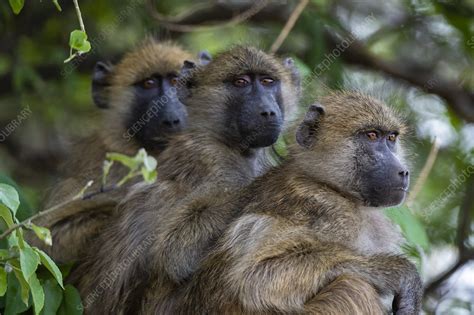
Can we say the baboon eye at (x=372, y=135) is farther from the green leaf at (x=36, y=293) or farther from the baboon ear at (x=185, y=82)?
the green leaf at (x=36, y=293)

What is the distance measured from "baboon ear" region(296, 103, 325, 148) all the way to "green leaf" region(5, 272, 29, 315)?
2055 millimetres

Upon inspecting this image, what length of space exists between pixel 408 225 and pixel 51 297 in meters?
2.53

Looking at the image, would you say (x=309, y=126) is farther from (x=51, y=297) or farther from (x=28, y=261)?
(x=28, y=261)

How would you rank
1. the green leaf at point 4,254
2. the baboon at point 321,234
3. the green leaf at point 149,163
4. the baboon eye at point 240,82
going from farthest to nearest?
the baboon eye at point 240,82
the baboon at point 321,234
the green leaf at point 4,254
the green leaf at point 149,163

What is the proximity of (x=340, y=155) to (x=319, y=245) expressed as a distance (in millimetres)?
697

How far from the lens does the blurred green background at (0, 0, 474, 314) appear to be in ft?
32.2

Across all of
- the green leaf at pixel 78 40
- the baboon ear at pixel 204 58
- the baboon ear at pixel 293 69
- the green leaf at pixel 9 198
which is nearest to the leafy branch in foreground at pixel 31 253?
the green leaf at pixel 9 198

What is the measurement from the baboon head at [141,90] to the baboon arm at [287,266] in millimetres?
2222

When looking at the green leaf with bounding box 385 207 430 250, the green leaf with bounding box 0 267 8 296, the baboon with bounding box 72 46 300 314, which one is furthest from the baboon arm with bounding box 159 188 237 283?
the green leaf with bounding box 0 267 8 296

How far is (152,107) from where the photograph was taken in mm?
8625

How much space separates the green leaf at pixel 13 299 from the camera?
20.6ft

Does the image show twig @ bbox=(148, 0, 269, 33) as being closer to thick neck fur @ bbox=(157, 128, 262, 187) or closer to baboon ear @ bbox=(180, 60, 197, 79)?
baboon ear @ bbox=(180, 60, 197, 79)

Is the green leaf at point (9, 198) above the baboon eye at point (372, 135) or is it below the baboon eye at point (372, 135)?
above

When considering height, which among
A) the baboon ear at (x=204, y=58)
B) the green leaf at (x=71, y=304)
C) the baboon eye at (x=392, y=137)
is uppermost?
the baboon eye at (x=392, y=137)
